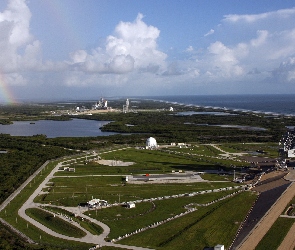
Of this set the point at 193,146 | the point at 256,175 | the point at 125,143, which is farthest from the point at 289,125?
the point at 256,175

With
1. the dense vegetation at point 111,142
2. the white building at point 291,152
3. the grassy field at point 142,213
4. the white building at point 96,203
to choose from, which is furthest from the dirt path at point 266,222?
the white building at point 96,203

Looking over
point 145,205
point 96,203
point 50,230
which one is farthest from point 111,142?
point 50,230

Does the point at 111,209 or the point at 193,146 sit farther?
the point at 193,146

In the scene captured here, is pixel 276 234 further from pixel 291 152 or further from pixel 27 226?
pixel 291 152

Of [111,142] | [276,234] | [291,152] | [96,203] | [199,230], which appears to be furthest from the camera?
[111,142]

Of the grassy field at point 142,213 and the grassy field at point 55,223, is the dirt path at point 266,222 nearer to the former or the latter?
→ the grassy field at point 142,213

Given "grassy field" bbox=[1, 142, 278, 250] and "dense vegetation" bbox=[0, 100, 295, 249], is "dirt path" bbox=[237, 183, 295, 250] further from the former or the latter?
"dense vegetation" bbox=[0, 100, 295, 249]

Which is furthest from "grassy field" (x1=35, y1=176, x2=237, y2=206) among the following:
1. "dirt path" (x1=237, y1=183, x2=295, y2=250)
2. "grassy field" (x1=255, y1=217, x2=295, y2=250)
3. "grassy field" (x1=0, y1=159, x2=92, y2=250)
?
"grassy field" (x1=255, y1=217, x2=295, y2=250)

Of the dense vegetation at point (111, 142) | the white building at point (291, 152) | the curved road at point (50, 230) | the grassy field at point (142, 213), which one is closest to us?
the curved road at point (50, 230)

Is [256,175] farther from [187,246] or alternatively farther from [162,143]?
[162,143]
